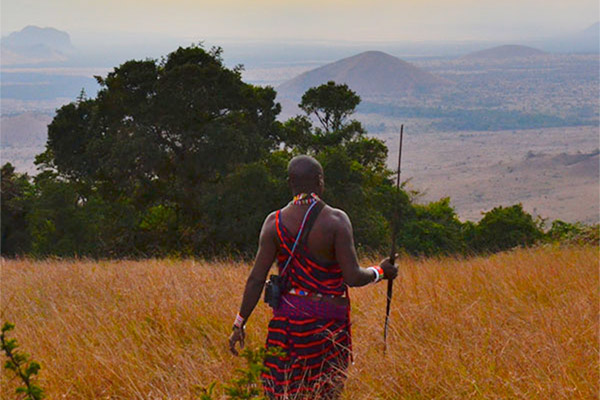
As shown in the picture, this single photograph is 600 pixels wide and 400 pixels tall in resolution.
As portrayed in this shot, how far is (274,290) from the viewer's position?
3631mm

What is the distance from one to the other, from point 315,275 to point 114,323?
272 cm

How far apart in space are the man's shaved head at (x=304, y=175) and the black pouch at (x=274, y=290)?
1.88 feet

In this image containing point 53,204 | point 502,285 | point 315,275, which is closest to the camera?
point 315,275

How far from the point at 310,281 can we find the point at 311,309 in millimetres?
181

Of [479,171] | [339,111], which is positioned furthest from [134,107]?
[479,171]

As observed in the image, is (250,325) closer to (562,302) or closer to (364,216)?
(562,302)

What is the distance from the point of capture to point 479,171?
181 meters

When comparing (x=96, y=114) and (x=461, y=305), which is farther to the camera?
(x=96, y=114)

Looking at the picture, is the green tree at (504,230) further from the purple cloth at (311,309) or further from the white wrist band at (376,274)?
the purple cloth at (311,309)

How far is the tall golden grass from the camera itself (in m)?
3.43

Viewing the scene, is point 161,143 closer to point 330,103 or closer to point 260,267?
point 330,103

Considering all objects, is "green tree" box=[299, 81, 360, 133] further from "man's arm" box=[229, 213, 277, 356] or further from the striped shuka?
the striped shuka

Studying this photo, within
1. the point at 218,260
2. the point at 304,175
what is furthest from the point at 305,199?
the point at 218,260

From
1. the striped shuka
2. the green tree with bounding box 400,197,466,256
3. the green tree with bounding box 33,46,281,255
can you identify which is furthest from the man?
the green tree with bounding box 400,197,466,256
